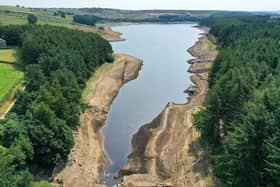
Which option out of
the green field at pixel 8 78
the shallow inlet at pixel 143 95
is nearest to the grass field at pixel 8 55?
the green field at pixel 8 78

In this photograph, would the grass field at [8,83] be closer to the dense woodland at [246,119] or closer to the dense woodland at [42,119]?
the dense woodland at [42,119]

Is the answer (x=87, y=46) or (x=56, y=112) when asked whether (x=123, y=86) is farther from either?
(x=56, y=112)

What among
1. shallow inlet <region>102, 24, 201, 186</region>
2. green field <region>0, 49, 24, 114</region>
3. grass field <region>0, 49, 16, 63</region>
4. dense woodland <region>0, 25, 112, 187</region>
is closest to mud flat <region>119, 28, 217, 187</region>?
shallow inlet <region>102, 24, 201, 186</region>

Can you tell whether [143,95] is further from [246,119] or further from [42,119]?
[246,119]

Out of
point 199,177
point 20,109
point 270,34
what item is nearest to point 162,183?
point 199,177

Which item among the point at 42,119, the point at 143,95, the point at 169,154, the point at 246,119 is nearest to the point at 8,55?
the point at 143,95

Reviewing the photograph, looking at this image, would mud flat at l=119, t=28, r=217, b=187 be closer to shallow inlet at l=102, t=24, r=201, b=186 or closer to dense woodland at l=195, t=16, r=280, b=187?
shallow inlet at l=102, t=24, r=201, b=186
